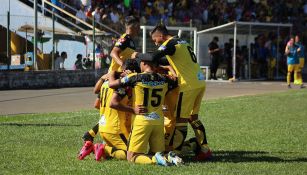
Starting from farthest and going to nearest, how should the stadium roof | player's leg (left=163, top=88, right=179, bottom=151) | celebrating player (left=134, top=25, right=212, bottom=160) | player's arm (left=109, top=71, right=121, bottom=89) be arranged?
1. the stadium roof
2. player's leg (left=163, top=88, right=179, bottom=151)
3. celebrating player (left=134, top=25, right=212, bottom=160)
4. player's arm (left=109, top=71, right=121, bottom=89)

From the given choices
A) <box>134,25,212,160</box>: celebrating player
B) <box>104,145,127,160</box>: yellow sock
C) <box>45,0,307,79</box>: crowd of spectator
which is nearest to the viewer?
<box>104,145,127,160</box>: yellow sock

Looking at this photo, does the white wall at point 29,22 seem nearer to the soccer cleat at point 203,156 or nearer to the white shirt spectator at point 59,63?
the white shirt spectator at point 59,63

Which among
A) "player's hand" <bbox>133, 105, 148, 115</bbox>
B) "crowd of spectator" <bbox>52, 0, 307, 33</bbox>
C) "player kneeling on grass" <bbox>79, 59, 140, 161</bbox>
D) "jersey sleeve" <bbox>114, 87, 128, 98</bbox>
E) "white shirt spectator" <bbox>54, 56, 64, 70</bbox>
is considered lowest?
"player kneeling on grass" <bbox>79, 59, 140, 161</bbox>

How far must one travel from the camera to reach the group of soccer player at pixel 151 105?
8.34m

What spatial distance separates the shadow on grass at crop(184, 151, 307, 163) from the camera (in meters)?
8.95

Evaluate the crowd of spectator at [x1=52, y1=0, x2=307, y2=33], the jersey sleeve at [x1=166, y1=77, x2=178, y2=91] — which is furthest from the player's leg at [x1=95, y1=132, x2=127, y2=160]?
the crowd of spectator at [x1=52, y1=0, x2=307, y2=33]

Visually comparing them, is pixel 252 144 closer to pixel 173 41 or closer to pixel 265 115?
pixel 173 41

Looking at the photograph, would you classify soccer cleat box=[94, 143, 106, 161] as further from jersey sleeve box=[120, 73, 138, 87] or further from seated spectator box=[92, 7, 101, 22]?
seated spectator box=[92, 7, 101, 22]

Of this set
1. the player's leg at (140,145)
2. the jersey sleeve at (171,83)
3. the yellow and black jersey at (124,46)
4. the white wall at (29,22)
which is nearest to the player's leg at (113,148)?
the player's leg at (140,145)

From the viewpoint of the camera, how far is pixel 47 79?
77.2 ft

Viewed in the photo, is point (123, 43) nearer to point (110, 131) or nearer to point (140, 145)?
point (110, 131)

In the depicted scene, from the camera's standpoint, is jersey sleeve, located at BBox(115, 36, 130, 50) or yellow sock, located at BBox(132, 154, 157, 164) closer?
yellow sock, located at BBox(132, 154, 157, 164)

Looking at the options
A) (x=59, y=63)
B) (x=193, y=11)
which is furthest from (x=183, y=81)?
(x=193, y=11)

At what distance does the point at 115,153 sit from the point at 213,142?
259cm
